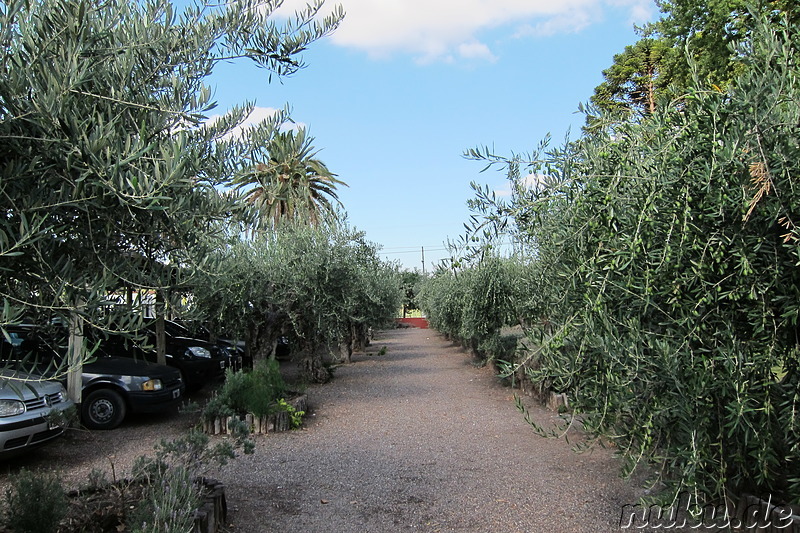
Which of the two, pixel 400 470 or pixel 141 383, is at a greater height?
pixel 141 383

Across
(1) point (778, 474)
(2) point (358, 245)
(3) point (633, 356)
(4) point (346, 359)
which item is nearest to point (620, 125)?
(3) point (633, 356)

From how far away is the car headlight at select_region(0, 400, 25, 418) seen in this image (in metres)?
7.09

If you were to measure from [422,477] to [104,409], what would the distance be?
5678 mm

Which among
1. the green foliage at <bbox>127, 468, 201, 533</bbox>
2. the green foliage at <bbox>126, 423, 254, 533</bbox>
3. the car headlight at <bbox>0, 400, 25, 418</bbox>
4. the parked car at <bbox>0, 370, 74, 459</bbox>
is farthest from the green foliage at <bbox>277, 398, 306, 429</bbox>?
the green foliage at <bbox>127, 468, 201, 533</bbox>

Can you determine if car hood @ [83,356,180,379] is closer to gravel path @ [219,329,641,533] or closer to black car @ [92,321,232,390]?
black car @ [92,321,232,390]

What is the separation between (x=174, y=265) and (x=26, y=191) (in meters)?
0.85

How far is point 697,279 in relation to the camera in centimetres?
350

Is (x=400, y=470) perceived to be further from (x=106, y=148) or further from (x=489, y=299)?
(x=489, y=299)

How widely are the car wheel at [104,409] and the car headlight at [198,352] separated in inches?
132

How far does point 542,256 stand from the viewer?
4.42 metres

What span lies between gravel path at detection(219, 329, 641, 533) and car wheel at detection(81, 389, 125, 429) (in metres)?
2.56

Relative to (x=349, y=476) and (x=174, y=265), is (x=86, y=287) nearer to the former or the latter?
(x=174, y=265)

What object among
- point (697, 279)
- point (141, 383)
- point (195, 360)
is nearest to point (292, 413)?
point (141, 383)

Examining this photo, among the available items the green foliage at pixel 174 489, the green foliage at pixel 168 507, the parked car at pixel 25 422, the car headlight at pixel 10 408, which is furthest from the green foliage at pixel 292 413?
the green foliage at pixel 168 507
